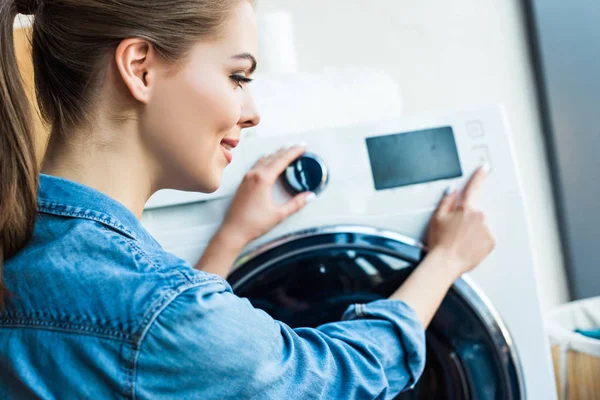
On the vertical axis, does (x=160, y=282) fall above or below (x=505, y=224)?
above

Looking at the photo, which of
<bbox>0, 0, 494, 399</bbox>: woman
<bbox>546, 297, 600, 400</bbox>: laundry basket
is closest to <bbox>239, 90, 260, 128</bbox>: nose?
<bbox>0, 0, 494, 399</bbox>: woman

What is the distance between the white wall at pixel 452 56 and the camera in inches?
69.7

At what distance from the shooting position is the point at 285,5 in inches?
68.9

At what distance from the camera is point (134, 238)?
0.58m

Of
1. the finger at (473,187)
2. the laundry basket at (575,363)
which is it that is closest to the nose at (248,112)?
the finger at (473,187)

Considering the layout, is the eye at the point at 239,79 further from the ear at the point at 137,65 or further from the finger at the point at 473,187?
the finger at the point at 473,187

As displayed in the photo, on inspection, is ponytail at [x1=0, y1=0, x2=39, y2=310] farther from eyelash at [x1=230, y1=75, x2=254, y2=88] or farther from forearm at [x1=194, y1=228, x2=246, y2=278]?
forearm at [x1=194, y1=228, x2=246, y2=278]

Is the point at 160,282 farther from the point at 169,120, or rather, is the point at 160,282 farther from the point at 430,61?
the point at 430,61

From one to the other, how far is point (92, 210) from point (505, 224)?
594 mm

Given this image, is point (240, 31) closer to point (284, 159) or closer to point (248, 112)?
point (248, 112)

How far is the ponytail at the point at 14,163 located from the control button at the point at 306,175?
0.38 metres

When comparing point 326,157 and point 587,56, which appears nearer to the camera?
point 326,157

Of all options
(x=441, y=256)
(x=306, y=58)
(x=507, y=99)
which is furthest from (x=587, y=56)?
(x=441, y=256)

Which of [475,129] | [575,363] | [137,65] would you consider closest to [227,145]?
[137,65]
